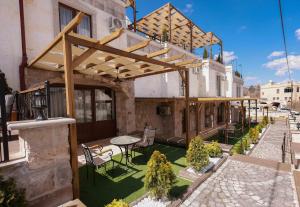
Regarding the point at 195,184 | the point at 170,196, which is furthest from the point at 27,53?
the point at 195,184

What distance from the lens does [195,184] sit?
14.0 feet

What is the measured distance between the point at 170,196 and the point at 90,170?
2.65 m

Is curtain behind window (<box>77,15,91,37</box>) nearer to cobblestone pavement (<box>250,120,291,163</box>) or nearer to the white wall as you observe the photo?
the white wall

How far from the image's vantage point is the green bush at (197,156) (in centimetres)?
491

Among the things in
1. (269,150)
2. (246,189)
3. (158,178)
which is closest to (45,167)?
(158,178)

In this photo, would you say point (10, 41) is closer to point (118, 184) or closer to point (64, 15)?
point (64, 15)

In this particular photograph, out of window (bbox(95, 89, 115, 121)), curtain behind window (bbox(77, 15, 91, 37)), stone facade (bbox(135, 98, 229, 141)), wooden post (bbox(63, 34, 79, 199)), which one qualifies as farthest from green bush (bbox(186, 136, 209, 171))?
curtain behind window (bbox(77, 15, 91, 37))

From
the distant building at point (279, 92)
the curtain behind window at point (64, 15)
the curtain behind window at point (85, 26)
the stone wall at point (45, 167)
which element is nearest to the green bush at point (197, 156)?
the stone wall at point (45, 167)

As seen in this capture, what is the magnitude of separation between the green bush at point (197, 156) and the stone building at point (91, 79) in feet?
14.2

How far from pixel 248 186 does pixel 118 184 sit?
339cm

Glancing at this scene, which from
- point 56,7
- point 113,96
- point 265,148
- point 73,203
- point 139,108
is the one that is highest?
point 56,7

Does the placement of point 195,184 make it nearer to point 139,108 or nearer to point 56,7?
point 139,108

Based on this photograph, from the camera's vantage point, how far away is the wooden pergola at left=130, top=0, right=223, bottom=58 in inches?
469

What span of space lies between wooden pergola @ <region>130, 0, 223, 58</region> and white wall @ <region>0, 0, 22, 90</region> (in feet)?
20.2
